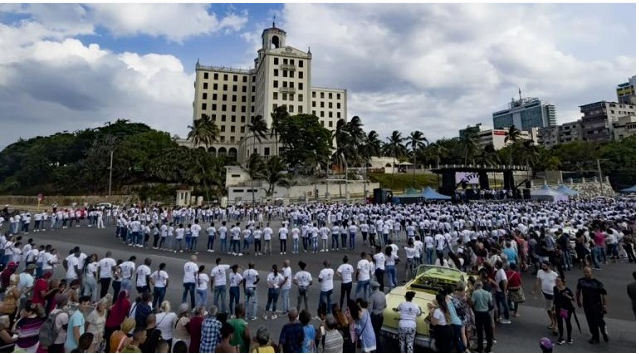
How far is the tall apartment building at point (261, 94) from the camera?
3209 inches

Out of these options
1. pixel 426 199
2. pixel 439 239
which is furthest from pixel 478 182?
pixel 439 239

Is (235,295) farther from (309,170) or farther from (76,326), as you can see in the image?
(309,170)

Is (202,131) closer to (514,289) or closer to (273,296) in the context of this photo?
(273,296)

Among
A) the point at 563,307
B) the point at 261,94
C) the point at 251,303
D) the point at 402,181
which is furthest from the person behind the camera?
the point at 261,94

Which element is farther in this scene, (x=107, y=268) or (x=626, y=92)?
(x=626, y=92)

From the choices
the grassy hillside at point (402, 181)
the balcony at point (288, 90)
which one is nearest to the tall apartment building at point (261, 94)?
the balcony at point (288, 90)

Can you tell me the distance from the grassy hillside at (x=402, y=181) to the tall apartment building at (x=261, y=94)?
25553 mm

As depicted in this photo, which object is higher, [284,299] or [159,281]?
[159,281]

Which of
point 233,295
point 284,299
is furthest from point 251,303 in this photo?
point 284,299

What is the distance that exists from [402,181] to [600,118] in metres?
88.7

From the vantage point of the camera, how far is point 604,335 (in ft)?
23.6

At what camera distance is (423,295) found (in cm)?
764

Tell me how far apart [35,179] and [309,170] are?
5706 cm

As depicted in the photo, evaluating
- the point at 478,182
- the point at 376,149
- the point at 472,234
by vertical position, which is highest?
the point at 376,149
